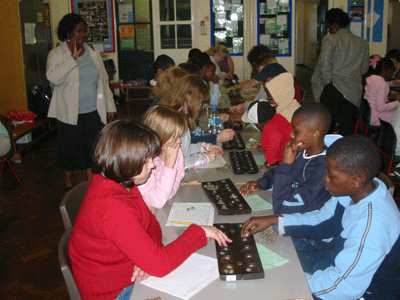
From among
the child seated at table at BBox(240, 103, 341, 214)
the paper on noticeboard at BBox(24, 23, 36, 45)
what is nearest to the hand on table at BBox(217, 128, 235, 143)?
the child seated at table at BBox(240, 103, 341, 214)

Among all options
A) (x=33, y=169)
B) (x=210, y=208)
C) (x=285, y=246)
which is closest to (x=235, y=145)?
(x=210, y=208)

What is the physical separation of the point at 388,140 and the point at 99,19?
22.1 ft

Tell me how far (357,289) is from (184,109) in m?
1.59

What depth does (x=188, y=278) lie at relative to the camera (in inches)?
52.1

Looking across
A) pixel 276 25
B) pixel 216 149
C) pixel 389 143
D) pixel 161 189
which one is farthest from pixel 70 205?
pixel 276 25

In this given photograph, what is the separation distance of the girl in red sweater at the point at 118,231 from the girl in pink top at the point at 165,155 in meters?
0.38

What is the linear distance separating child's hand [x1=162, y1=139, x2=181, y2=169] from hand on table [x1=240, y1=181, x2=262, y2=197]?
1.33ft

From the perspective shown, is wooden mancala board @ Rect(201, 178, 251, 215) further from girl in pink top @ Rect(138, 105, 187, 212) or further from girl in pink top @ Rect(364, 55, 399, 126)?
girl in pink top @ Rect(364, 55, 399, 126)

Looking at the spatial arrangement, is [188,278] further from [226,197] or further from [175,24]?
[175,24]

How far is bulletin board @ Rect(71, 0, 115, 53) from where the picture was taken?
27.0 feet

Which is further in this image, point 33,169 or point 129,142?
point 33,169

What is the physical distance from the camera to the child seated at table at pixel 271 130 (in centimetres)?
238

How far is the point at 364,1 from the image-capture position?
746cm

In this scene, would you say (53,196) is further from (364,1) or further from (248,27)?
(364,1)
